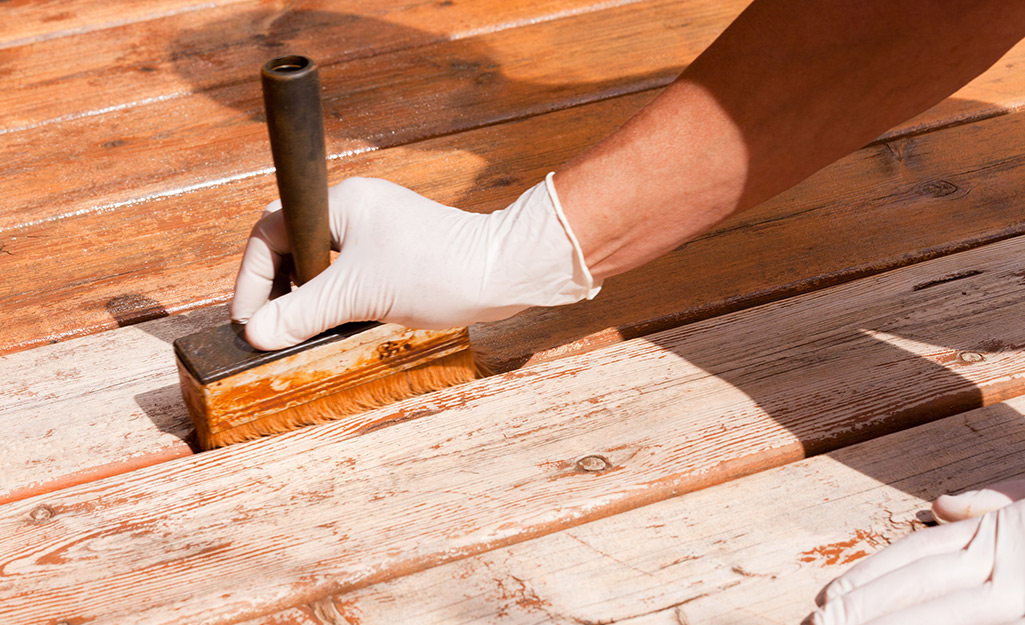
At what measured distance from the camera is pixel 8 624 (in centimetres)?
93

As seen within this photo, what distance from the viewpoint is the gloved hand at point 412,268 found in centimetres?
115

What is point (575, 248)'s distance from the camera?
A: 116 cm

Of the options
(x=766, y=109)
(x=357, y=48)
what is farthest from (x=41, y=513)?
(x=357, y=48)

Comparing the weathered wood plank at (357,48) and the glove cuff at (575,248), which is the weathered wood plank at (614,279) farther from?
the weathered wood plank at (357,48)

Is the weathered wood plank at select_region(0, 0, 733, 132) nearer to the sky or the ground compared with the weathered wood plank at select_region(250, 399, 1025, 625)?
nearer to the sky

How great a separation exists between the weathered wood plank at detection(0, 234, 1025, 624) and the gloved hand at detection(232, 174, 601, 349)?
0.39ft

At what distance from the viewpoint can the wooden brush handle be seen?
3.07 feet

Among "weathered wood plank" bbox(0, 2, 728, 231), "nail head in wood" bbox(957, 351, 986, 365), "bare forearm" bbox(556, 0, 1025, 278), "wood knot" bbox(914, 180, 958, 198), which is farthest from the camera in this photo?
"weathered wood plank" bbox(0, 2, 728, 231)

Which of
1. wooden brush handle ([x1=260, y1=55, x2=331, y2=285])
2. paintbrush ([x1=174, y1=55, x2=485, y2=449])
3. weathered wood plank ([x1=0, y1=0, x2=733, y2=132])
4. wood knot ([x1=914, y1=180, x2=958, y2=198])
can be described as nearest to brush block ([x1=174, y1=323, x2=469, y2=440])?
paintbrush ([x1=174, y1=55, x2=485, y2=449])

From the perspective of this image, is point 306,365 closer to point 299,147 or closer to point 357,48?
point 299,147

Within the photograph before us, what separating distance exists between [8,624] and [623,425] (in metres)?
0.70

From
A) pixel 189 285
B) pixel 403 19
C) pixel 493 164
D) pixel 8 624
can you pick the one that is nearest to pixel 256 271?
pixel 189 285

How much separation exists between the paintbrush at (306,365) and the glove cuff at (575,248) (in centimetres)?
17

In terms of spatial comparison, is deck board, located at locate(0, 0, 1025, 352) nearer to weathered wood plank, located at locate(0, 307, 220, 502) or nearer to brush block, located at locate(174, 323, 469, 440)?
weathered wood plank, located at locate(0, 307, 220, 502)
